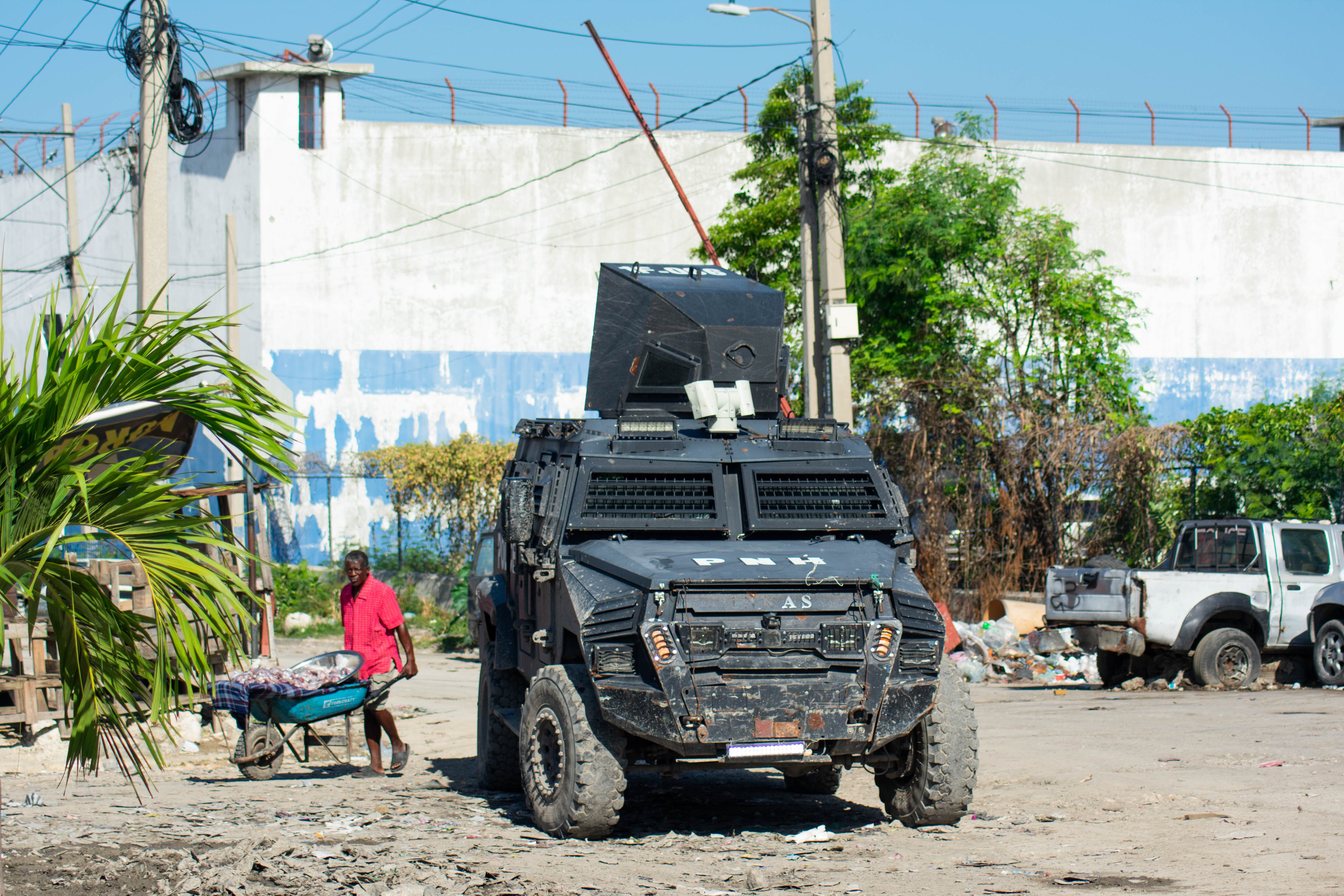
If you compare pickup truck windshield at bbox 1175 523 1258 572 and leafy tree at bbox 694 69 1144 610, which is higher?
leafy tree at bbox 694 69 1144 610

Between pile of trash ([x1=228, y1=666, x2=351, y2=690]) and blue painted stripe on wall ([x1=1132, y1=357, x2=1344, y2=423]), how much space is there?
27.9 m

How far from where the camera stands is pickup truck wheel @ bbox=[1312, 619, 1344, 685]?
1506 cm

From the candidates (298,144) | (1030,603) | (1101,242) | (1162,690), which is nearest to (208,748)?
(1162,690)

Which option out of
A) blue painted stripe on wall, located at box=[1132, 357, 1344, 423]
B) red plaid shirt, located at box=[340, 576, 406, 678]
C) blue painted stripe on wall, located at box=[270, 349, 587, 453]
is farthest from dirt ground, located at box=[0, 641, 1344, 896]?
blue painted stripe on wall, located at box=[1132, 357, 1344, 423]

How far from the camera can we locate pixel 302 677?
10234 millimetres

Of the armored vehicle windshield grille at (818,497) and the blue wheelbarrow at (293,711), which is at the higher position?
the armored vehicle windshield grille at (818,497)

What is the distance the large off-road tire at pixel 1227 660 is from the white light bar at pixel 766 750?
30.5 feet

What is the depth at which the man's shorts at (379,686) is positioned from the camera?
10.3 m

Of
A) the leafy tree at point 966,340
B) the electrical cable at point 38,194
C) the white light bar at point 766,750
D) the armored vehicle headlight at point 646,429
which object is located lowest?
the white light bar at point 766,750

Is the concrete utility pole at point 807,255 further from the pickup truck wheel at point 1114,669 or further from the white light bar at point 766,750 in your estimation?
the white light bar at point 766,750

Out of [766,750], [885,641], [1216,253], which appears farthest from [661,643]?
[1216,253]

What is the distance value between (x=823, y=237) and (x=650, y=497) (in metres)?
7.87

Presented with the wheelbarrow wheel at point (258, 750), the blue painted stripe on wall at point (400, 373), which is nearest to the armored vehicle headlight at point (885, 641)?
the wheelbarrow wheel at point (258, 750)

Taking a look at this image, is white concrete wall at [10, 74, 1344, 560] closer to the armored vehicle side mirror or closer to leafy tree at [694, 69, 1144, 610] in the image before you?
leafy tree at [694, 69, 1144, 610]
